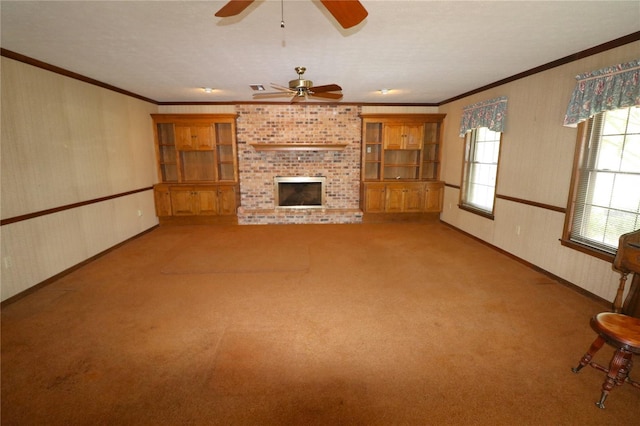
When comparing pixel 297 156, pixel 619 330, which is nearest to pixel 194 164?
pixel 297 156

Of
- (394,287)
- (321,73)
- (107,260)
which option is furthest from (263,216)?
(394,287)

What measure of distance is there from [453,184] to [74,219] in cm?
628

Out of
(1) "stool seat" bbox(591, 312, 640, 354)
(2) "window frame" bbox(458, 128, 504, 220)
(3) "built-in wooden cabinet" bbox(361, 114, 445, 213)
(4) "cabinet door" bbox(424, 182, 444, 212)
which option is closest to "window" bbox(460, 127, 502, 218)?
(2) "window frame" bbox(458, 128, 504, 220)

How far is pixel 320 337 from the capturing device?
248 cm

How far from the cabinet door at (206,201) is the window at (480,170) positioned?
16.0 ft

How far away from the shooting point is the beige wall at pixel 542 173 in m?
3.16

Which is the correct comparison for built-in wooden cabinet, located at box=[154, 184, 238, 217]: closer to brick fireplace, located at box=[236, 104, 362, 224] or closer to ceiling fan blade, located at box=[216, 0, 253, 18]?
brick fireplace, located at box=[236, 104, 362, 224]

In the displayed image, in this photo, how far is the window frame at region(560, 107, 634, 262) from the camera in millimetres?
3127

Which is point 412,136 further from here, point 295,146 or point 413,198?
point 295,146

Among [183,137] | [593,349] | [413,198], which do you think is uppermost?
[183,137]

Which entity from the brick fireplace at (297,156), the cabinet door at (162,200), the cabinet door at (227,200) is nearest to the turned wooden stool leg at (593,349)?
the brick fireplace at (297,156)

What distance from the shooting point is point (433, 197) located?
6434 mm

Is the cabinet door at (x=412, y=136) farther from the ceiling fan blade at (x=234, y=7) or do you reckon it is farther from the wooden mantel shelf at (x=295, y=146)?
the ceiling fan blade at (x=234, y=7)

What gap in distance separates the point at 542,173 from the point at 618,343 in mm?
2596
